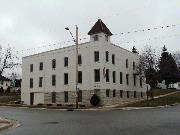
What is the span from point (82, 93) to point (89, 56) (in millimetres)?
6576

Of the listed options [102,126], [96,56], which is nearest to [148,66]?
[96,56]

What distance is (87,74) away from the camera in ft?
155

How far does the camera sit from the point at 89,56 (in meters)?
47.2

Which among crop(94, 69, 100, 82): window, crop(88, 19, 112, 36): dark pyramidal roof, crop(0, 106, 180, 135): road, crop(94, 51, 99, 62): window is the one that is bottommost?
crop(0, 106, 180, 135): road

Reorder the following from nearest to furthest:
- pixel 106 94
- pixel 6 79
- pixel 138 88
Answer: pixel 106 94, pixel 138 88, pixel 6 79

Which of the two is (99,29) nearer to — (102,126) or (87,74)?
(87,74)

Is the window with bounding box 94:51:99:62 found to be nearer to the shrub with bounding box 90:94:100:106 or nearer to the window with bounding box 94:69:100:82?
the window with bounding box 94:69:100:82

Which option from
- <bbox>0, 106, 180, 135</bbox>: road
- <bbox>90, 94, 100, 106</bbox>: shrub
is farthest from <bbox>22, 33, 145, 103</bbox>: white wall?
<bbox>0, 106, 180, 135</bbox>: road

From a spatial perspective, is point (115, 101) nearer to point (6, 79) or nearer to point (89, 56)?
point (89, 56)

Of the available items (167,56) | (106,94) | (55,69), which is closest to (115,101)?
(106,94)

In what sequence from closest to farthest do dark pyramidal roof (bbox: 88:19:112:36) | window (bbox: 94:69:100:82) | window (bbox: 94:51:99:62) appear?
window (bbox: 94:69:100:82) < window (bbox: 94:51:99:62) < dark pyramidal roof (bbox: 88:19:112:36)

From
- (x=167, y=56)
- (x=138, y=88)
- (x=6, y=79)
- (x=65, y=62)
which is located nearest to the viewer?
(x=65, y=62)

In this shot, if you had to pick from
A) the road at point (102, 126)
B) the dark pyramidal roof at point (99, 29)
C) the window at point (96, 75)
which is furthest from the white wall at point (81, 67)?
the road at point (102, 126)

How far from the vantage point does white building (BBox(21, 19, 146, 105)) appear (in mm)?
46344
